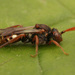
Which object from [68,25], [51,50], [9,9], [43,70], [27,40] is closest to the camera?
[43,70]

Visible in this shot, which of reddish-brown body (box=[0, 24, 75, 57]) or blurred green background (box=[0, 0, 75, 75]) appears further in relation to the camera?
reddish-brown body (box=[0, 24, 75, 57])

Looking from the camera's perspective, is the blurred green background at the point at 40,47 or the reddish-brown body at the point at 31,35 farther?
the reddish-brown body at the point at 31,35

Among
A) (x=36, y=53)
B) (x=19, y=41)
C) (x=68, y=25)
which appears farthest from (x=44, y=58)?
(x=68, y=25)

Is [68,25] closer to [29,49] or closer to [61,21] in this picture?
[61,21]

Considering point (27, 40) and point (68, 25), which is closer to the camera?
point (27, 40)

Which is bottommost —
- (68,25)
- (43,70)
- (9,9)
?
(43,70)

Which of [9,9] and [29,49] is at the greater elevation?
[9,9]

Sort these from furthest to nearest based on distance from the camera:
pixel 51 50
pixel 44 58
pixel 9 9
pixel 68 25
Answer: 1. pixel 9 9
2. pixel 68 25
3. pixel 51 50
4. pixel 44 58
